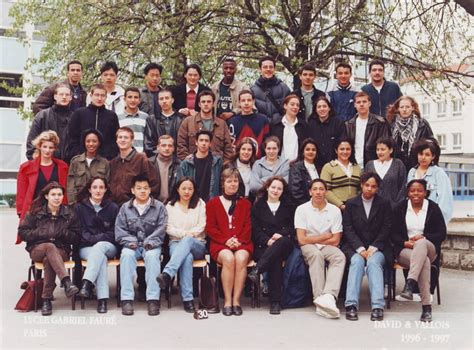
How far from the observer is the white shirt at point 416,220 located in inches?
282

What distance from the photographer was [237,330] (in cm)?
606

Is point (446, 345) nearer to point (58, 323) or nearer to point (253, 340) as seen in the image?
point (253, 340)

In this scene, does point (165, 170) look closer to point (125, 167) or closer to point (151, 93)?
point (125, 167)

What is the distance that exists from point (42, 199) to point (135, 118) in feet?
5.84

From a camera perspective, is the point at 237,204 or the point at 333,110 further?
the point at 333,110

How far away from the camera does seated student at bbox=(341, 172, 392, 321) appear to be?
6.82 meters

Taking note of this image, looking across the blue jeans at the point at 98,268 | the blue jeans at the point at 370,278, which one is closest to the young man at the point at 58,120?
the blue jeans at the point at 98,268

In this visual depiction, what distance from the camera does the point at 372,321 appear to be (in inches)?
256

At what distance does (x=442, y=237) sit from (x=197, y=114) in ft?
11.3

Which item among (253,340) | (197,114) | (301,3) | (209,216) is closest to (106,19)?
(301,3)

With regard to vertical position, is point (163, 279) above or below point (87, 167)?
below

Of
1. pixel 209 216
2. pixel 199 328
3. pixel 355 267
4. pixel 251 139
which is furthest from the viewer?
pixel 251 139

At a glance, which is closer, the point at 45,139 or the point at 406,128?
the point at 45,139

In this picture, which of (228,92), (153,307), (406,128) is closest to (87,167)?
(153,307)
